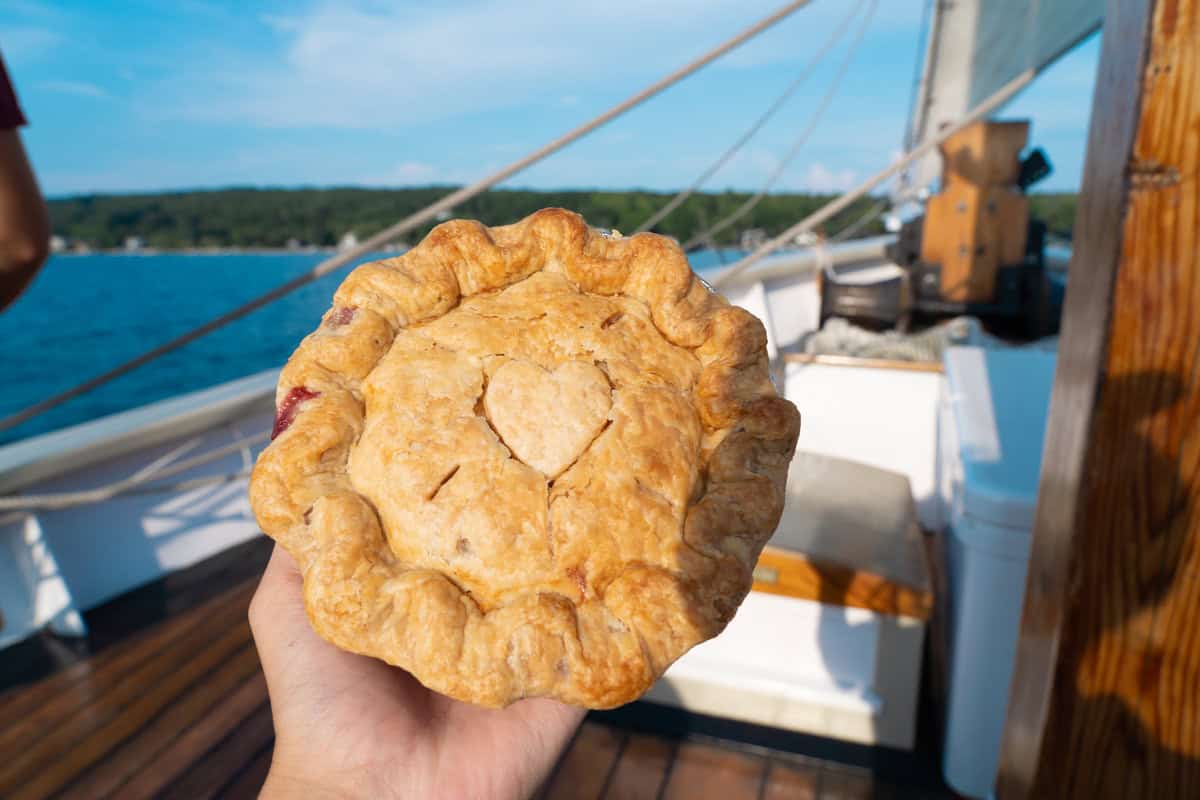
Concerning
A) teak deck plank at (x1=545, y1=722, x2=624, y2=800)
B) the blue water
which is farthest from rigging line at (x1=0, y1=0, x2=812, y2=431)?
teak deck plank at (x1=545, y1=722, x2=624, y2=800)

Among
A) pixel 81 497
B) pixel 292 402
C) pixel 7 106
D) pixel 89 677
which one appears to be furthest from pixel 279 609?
pixel 89 677

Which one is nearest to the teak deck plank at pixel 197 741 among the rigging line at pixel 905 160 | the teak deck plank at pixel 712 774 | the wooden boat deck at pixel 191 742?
the wooden boat deck at pixel 191 742

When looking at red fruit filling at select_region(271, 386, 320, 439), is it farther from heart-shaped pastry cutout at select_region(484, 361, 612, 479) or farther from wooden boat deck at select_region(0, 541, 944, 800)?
wooden boat deck at select_region(0, 541, 944, 800)

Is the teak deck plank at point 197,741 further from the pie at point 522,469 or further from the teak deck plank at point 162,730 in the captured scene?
the pie at point 522,469

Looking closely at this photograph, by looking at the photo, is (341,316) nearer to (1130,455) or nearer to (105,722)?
(1130,455)

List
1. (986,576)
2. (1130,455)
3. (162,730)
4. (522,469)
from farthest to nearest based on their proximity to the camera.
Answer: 1. (162,730)
2. (986,576)
3. (1130,455)
4. (522,469)

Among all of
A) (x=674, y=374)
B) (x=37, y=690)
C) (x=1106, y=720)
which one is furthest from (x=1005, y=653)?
(x=37, y=690)
